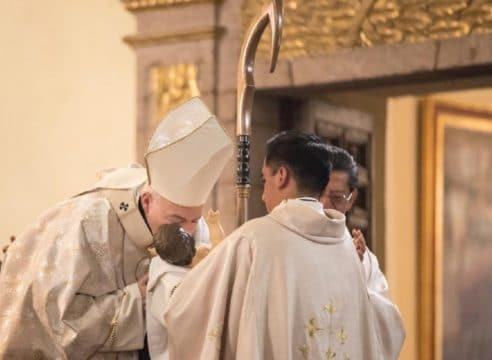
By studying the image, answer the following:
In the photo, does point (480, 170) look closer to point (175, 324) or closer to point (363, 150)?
point (363, 150)

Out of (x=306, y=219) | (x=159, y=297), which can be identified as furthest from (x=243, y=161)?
(x=159, y=297)

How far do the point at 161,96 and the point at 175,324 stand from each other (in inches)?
154

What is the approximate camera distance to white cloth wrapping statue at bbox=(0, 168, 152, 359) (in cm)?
407

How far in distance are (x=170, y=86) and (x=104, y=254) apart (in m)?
3.25

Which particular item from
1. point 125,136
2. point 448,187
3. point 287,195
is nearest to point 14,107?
point 125,136

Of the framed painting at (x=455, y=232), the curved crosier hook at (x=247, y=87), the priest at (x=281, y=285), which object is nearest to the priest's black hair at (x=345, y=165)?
the curved crosier hook at (x=247, y=87)

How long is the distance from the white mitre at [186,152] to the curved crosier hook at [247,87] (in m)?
0.17

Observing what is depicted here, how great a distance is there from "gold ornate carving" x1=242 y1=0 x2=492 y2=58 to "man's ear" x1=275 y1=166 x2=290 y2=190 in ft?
9.60

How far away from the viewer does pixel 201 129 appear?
419 cm

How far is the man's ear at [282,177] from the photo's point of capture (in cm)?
371

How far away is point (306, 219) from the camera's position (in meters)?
3.69

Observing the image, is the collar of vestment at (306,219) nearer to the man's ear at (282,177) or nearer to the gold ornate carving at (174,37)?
the man's ear at (282,177)

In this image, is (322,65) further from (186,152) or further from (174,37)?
(186,152)

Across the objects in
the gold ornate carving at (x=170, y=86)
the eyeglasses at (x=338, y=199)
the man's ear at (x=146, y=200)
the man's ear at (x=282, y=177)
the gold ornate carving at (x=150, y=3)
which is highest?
the gold ornate carving at (x=150, y=3)
